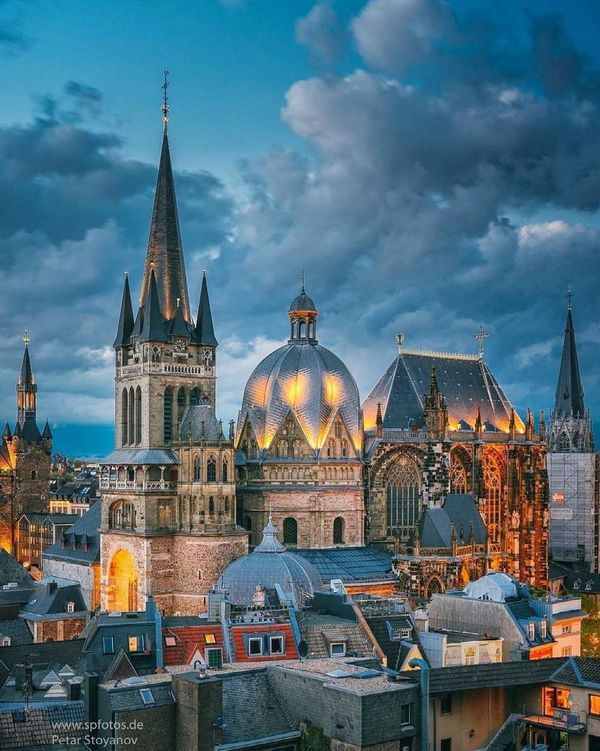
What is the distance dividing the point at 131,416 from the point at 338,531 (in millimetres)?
19416

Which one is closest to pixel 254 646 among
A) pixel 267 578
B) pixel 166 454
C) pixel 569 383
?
pixel 267 578

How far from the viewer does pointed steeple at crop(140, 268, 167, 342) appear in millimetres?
86094

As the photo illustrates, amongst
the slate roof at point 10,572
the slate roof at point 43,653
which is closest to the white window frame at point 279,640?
the slate roof at point 43,653

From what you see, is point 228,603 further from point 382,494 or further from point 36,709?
point 382,494

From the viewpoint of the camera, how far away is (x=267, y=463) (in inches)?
3465

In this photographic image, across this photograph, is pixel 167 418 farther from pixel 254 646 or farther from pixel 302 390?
pixel 254 646

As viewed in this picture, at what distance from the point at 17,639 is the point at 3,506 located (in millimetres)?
71588

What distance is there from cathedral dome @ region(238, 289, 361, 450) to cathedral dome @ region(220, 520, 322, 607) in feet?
55.7

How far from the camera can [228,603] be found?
6156 centimetres

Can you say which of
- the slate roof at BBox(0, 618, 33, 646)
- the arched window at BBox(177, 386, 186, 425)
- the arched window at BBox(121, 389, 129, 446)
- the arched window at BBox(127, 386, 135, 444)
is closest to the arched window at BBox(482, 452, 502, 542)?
the arched window at BBox(177, 386, 186, 425)

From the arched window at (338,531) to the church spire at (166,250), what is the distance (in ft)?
67.8

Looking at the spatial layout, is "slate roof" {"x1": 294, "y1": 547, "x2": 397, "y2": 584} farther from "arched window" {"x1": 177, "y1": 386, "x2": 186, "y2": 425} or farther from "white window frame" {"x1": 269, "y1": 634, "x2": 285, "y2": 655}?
"white window frame" {"x1": 269, "y1": 634, "x2": 285, "y2": 655}

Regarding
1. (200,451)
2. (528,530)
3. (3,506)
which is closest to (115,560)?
(200,451)

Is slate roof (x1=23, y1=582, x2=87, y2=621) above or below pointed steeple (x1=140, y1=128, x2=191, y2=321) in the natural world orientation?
below
